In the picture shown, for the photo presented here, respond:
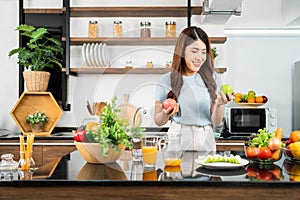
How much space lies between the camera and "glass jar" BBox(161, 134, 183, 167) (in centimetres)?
193

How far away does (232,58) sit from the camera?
14.8 ft

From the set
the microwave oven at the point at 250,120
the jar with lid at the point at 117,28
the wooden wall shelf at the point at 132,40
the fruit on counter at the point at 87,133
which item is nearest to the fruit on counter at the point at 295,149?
the fruit on counter at the point at 87,133

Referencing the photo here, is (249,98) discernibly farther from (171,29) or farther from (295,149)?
(295,149)

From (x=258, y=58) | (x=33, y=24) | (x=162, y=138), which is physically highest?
(x=33, y=24)

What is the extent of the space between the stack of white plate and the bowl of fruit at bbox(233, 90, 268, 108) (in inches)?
54.0

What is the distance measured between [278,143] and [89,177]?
3.05 ft

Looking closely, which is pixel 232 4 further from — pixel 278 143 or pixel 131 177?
pixel 131 177

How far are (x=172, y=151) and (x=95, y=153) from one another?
379 millimetres

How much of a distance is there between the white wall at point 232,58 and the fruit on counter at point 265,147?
241cm

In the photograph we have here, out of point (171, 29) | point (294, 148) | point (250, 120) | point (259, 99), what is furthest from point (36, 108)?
point (294, 148)

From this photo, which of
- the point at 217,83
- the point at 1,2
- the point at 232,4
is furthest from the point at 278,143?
the point at 1,2

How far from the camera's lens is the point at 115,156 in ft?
6.76

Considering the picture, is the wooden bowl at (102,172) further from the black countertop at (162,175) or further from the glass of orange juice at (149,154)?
the glass of orange juice at (149,154)

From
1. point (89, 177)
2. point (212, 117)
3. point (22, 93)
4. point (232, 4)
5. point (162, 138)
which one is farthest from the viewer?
point (22, 93)
